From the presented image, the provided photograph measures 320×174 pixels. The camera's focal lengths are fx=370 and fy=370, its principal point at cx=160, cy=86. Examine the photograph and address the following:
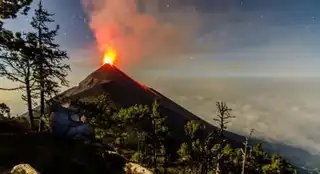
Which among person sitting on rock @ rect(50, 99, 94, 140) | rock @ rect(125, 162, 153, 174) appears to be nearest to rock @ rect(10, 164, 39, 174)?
rock @ rect(125, 162, 153, 174)

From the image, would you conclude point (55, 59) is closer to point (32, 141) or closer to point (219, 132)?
point (32, 141)

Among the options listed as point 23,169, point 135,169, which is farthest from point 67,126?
point 23,169

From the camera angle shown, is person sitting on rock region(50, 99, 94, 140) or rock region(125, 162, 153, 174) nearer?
rock region(125, 162, 153, 174)

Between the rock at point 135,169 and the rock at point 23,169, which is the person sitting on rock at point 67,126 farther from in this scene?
the rock at point 23,169

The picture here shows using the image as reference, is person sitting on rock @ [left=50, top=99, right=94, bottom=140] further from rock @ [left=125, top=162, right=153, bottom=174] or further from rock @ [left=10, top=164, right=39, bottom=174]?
rock @ [left=10, top=164, right=39, bottom=174]

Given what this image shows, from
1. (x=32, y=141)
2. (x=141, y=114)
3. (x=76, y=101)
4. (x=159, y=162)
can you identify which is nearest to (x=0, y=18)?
(x=32, y=141)

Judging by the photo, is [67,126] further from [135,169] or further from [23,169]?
[23,169]

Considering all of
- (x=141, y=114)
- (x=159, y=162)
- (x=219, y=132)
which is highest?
(x=141, y=114)

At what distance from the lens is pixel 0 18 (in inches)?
1305

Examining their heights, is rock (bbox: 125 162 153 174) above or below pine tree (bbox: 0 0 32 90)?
below

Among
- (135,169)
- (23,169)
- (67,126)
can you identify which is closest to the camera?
(23,169)

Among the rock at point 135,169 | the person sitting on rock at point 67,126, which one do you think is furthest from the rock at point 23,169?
the person sitting on rock at point 67,126

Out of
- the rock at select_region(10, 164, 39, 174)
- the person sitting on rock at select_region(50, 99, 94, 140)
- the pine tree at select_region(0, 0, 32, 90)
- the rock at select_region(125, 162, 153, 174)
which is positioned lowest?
the rock at select_region(10, 164, 39, 174)

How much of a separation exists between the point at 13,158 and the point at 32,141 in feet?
12.4
